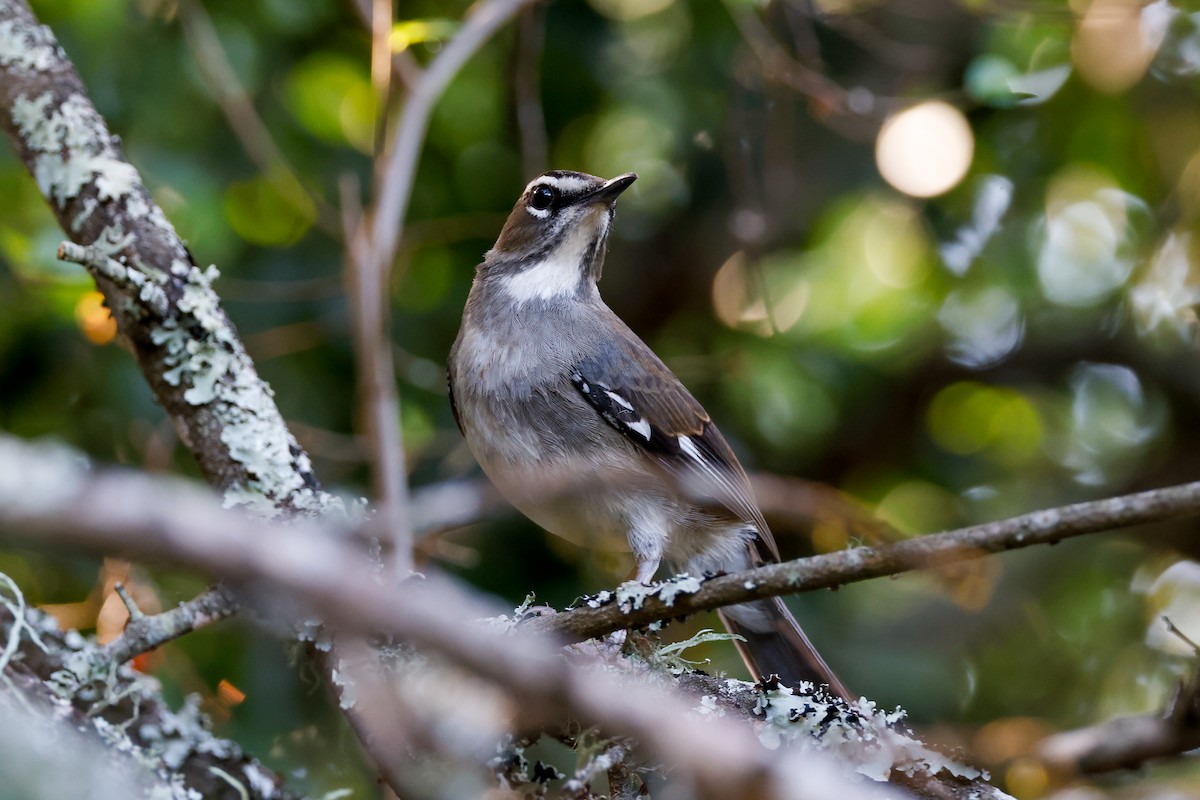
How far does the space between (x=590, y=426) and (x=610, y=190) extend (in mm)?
1028

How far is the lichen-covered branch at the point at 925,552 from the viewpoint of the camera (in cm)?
195

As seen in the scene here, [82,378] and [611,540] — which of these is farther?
[82,378]

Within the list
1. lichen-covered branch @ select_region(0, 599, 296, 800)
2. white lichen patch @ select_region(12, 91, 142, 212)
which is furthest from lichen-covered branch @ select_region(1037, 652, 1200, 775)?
white lichen patch @ select_region(12, 91, 142, 212)

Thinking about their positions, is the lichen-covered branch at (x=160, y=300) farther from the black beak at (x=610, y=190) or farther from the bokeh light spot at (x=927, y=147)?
the bokeh light spot at (x=927, y=147)

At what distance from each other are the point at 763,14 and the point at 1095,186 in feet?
6.99

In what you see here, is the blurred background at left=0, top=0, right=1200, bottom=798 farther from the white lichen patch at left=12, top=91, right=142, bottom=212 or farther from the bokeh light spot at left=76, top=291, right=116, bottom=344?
the white lichen patch at left=12, top=91, right=142, bottom=212

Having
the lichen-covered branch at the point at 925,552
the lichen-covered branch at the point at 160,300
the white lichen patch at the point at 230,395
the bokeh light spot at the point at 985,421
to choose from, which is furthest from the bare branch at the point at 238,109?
the bokeh light spot at the point at 985,421

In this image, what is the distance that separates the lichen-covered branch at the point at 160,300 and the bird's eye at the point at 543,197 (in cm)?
167

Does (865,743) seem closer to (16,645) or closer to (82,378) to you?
(16,645)

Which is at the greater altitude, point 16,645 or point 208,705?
point 208,705

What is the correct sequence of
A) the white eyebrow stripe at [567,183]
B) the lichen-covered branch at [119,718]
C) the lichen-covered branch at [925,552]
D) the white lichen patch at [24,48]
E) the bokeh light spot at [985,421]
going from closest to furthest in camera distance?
the lichen-covered branch at [925,552], the lichen-covered branch at [119,718], the white lichen patch at [24,48], the white eyebrow stripe at [567,183], the bokeh light spot at [985,421]

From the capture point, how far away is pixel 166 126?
523 centimetres

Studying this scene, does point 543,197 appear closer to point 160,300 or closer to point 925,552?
point 160,300

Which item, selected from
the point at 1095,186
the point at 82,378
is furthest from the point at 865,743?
the point at 1095,186
